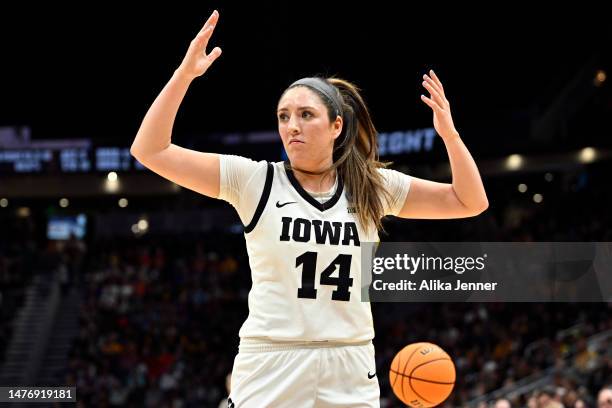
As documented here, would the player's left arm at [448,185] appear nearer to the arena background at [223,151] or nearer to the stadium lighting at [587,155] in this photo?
the arena background at [223,151]

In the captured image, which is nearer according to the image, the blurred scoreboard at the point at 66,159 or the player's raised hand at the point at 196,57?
the player's raised hand at the point at 196,57

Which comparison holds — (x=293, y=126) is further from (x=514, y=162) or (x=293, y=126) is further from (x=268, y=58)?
(x=268, y=58)

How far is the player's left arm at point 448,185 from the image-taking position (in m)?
3.37

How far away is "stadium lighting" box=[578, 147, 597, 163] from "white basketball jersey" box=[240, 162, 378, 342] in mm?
17919

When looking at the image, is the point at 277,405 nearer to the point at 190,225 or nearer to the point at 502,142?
the point at 502,142

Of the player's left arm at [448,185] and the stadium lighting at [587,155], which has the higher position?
the stadium lighting at [587,155]

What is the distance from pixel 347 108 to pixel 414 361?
269 centimetres

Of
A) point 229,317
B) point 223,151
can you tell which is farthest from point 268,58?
point 229,317

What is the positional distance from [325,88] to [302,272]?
0.69 meters

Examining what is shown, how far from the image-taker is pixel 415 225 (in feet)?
74.8

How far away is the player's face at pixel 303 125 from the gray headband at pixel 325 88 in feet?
0.11

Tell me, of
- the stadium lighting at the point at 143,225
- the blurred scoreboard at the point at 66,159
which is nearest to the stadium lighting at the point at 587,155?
the blurred scoreboard at the point at 66,159

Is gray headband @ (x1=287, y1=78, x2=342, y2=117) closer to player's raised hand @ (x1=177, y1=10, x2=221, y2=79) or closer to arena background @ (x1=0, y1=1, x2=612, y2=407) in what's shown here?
player's raised hand @ (x1=177, y1=10, x2=221, y2=79)

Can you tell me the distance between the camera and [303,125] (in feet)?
10.7
